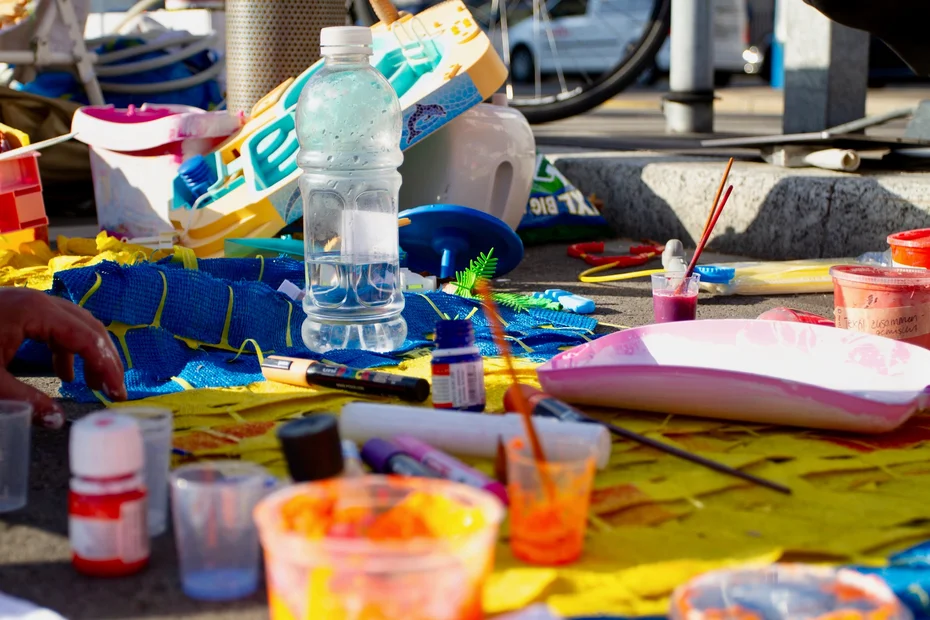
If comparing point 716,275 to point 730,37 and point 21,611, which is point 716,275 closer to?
point 21,611

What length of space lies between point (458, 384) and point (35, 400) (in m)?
0.76

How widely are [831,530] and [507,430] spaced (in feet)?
1.74

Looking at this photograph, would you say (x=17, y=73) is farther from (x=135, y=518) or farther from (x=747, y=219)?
(x=135, y=518)

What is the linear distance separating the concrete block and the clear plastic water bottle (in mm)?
1535

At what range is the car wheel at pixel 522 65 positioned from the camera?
14.9 m

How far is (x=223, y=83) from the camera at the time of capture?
236 inches

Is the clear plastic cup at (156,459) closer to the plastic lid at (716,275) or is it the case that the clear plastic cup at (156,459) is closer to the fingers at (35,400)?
the fingers at (35,400)

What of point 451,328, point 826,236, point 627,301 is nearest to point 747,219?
point 826,236

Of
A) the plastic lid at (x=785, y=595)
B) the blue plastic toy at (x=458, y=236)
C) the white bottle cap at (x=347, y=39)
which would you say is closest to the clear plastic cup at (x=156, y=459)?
the plastic lid at (x=785, y=595)

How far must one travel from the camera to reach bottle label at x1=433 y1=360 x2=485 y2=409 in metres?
2.18

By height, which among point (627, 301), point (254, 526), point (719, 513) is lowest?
point (627, 301)

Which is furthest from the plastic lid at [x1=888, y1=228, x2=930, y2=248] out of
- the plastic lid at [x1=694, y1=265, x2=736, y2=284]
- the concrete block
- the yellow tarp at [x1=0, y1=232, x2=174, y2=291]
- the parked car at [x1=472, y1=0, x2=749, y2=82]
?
the parked car at [x1=472, y1=0, x2=749, y2=82]

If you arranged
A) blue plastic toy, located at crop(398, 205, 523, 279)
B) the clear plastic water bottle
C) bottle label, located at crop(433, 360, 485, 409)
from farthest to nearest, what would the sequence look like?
blue plastic toy, located at crop(398, 205, 523, 279), the clear plastic water bottle, bottle label, located at crop(433, 360, 485, 409)

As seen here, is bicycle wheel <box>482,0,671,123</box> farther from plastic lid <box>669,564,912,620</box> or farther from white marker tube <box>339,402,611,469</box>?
plastic lid <box>669,564,912,620</box>
